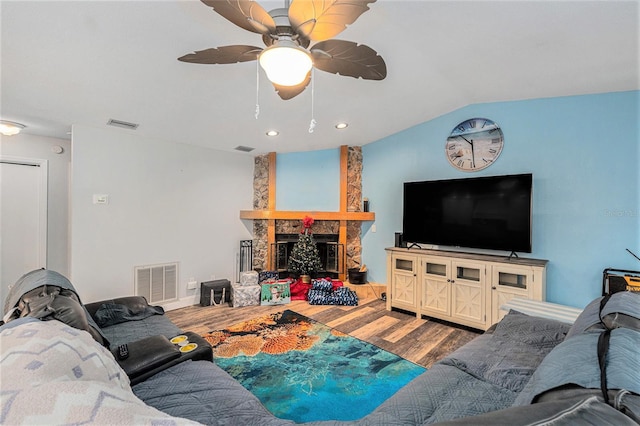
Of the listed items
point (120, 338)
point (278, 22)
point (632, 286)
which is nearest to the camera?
point (278, 22)

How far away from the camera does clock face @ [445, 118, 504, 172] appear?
332 centimetres

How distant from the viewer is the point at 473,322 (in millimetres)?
3141

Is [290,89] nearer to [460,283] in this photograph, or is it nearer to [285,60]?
[285,60]

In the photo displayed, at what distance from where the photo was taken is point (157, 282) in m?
3.79

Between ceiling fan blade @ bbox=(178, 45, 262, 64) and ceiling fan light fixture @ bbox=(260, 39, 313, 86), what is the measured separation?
18cm

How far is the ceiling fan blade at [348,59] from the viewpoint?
4.84 feet

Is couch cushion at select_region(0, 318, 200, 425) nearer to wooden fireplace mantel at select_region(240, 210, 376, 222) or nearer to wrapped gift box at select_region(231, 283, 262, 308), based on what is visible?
wrapped gift box at select_region(231, 283, 262, 308)

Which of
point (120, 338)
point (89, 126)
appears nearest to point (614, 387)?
point (120, 338)

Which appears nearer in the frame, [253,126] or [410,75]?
[410,75]

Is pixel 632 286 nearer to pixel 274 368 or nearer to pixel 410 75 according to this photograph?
pixel 410 75

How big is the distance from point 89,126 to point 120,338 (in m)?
2.62

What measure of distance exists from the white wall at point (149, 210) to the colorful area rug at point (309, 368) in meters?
1.50

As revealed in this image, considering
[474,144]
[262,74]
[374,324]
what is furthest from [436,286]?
[262,74]

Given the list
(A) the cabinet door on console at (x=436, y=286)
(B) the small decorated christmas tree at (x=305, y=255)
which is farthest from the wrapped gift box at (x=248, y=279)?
(A) the cabinet door on console at (x=436, y=286)
